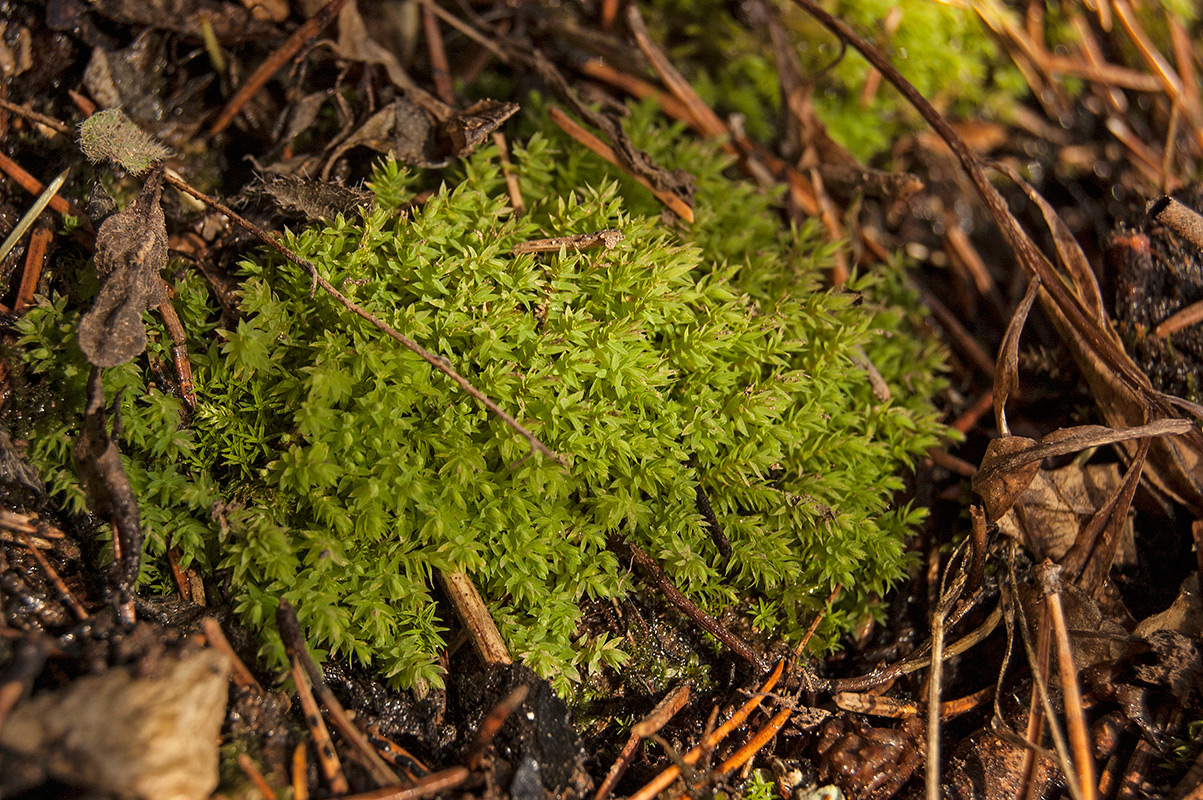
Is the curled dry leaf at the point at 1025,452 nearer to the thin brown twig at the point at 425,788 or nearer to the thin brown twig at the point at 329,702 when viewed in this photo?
the thin brown twig at the point at 425,788

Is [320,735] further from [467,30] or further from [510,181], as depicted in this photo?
[467,30]

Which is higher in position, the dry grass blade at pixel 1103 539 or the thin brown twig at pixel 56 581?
the thin brown twig at pixel 56 581

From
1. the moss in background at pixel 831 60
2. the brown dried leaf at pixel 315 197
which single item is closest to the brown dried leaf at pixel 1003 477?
the moss in background at pixel 831 60

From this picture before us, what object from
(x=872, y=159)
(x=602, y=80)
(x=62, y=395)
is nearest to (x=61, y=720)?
(x=62, y=395)

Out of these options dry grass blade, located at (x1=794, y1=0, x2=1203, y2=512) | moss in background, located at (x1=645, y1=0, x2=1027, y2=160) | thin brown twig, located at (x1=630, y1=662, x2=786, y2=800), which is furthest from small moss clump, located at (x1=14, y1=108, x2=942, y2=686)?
moss in background, located at (x1=645, y1=0, x2=1027, y2=160)

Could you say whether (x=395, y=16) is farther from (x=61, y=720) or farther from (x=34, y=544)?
(x=61, y=720)

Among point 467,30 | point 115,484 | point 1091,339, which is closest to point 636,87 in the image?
point 467,30
